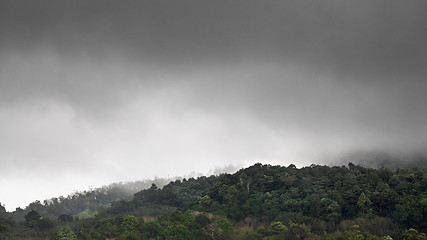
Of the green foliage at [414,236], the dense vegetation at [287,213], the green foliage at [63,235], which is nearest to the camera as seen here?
the green foliage at [414,236]

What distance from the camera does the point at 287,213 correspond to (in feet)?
323

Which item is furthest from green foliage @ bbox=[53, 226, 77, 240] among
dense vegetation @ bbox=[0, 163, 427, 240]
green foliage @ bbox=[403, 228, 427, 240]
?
green foliage @ bbox=[403, 228, 427, 240]

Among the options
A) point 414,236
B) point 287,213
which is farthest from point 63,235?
point 414,236

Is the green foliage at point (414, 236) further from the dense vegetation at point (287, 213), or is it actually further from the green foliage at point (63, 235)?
the green foliage at point (63, 235)

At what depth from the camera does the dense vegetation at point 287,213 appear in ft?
271

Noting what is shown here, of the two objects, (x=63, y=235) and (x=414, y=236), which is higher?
(x=63, y=235)

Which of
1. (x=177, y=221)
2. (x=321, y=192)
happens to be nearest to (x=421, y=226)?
(x=321, y=192)

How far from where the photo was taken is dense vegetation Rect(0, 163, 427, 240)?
271ft

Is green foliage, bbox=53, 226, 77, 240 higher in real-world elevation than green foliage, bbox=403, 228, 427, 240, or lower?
higher

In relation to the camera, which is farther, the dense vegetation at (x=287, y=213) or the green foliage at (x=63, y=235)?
the dense vegetation at (x=287, y=213)

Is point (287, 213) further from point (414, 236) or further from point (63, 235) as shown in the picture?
point (63, 235)

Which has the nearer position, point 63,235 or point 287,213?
point 63,235

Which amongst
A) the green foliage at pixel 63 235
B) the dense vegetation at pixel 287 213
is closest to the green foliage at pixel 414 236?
the dense vegetation at pixel 287 213

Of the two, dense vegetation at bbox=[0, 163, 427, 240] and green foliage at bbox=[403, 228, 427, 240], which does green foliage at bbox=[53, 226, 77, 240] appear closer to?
dense vegetation at bbox=[0, 163, 427, 240]
